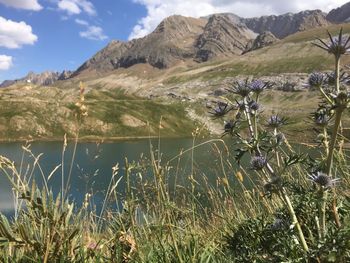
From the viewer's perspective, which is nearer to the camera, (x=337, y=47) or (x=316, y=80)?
(x=337, y=47)

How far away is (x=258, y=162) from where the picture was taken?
128 inches

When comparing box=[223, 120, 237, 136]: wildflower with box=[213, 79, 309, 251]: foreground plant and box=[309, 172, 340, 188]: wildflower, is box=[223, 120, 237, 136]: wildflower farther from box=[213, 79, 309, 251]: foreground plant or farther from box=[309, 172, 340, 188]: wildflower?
box=[309, 172, 340, 188]: wildflower

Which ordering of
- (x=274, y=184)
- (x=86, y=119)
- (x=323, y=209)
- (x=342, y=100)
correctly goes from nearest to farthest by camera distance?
(x=342, y=100)
(x=323, y=209)
(x=274, y=184)
(x=86, y=119)

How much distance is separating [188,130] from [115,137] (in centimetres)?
3482

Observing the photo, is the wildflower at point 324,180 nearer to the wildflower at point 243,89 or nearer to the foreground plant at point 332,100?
the foreground plant at point 332,100

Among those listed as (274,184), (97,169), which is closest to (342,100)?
(274,184)

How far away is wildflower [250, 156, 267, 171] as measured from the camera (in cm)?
322

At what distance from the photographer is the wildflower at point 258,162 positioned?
10.6ft

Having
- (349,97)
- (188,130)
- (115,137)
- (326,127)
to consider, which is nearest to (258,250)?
(326,127)

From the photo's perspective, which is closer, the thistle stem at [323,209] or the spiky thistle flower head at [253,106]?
the thistle stem at [323,209]

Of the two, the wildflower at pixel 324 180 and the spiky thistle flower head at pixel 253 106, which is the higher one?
the spiky thistle flower head at pixel 253 106

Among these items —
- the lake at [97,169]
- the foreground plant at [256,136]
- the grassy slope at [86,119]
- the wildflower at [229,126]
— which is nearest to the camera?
the foreground plant at [256,136]

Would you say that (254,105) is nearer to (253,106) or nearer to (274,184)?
(253,106)

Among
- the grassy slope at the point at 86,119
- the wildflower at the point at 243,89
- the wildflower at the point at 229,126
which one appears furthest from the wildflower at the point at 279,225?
the grassy slope at the point at 86,119
